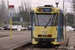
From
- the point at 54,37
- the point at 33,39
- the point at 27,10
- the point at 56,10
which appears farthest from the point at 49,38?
the point at 27,10

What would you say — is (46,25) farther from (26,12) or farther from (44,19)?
(26,12)

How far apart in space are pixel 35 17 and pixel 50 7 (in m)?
1.27

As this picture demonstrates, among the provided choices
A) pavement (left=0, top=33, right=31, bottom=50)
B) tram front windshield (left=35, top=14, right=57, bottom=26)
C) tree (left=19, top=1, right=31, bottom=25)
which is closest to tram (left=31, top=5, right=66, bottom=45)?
tram front windshield (left=35, top=14, right=57, bottom=26)

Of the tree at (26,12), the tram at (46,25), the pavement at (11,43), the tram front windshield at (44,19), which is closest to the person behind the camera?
the pavement at (11,43)

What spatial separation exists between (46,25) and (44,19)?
453 millimetres

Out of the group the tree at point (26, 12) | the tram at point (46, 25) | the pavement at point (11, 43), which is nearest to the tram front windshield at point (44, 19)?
the tram at point (46, 25)

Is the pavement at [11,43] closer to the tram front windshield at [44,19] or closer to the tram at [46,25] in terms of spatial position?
the tram at [46,25]

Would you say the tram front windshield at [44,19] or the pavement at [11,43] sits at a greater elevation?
the tram front windshield at [44,19]

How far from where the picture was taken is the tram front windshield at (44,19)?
12.6 metres

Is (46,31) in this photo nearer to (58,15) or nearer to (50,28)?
(50,28)

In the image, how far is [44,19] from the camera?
41.4 ft

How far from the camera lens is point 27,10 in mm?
55469

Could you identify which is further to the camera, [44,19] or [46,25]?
[44,19]

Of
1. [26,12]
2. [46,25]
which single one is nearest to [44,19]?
[46,25]
